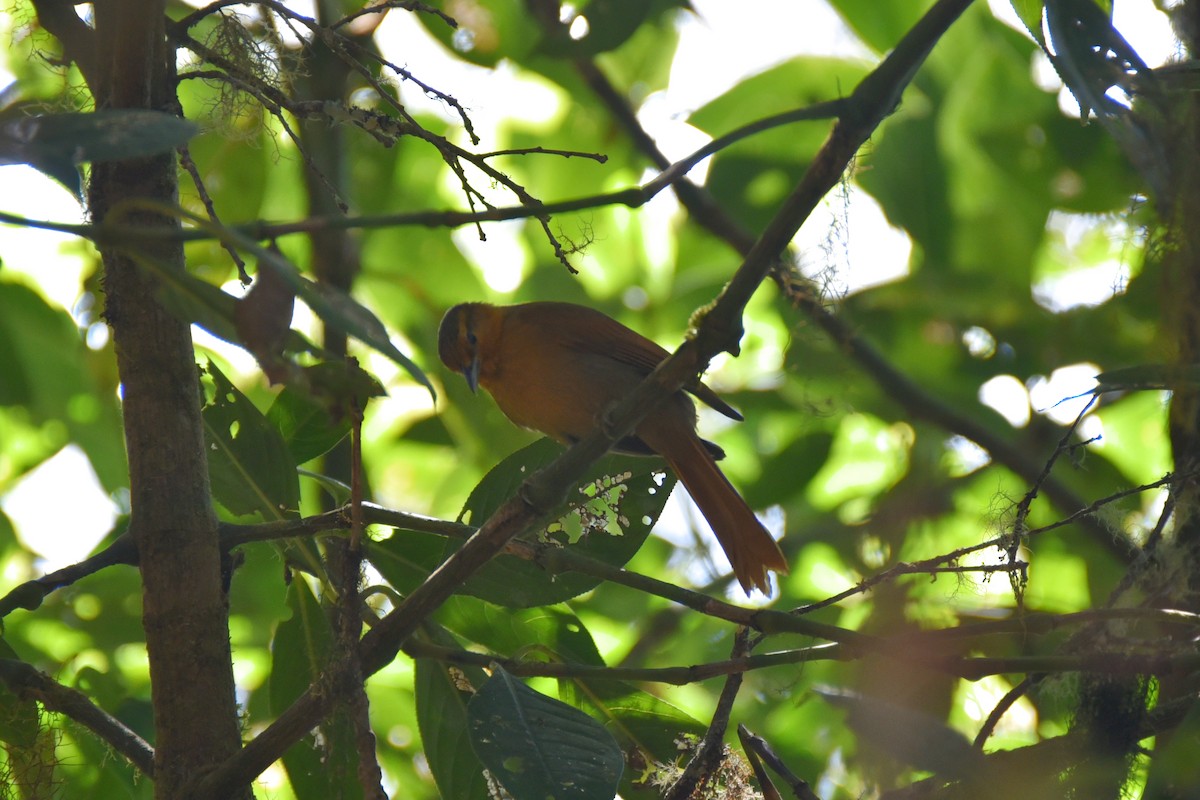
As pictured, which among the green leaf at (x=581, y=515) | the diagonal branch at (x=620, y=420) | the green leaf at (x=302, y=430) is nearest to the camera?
the diagonal branch at (x=620, y=420)

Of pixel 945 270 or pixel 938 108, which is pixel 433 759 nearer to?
pixel 945 270

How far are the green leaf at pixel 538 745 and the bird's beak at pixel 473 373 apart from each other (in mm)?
2571

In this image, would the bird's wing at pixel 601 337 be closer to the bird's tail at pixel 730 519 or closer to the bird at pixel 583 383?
the bird at pixel 583 383

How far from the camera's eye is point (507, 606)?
193 centimetres

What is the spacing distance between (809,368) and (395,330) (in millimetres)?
1738

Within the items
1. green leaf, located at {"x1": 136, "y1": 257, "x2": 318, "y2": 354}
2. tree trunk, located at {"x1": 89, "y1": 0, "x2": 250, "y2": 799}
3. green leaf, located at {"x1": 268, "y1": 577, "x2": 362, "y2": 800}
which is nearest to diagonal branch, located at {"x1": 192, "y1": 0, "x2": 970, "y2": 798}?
tree trunk, located at {"x1": 89, "y1": 0, "x2": 250, "y2": 799}

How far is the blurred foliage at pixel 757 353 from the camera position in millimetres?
3037

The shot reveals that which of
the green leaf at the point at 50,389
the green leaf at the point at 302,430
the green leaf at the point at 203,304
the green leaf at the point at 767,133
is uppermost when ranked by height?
the green leaf at the point at 767,133

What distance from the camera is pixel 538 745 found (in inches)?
62.9

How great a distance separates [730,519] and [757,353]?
1.29 meters

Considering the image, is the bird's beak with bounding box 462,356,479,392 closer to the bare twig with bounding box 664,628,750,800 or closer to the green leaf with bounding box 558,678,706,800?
the green leaf with bounding box 558,678,706,800

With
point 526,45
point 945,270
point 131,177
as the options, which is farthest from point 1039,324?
point 131,177

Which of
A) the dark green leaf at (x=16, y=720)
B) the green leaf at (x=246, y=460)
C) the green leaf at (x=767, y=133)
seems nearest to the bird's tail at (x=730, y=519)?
the green leaf at (x=767, y=133)

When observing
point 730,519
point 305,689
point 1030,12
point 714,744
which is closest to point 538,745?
point 714,744
